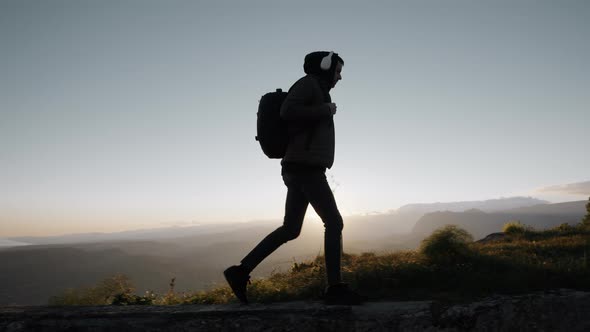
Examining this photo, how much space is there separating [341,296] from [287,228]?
0.81 meters

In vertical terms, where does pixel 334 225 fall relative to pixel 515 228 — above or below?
above

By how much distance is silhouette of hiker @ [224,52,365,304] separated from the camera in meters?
3.39

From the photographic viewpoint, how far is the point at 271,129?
11.6ft

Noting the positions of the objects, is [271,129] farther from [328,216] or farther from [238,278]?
[238,278]

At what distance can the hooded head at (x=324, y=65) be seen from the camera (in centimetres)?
373

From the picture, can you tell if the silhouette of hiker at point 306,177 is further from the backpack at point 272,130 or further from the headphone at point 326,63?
the headphone at point 326,63

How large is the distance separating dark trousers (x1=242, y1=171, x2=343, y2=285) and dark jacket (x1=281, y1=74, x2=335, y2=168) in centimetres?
16

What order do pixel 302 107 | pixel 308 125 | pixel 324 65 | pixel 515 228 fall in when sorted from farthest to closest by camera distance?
pixel 515 228, pixel 324 65, pixel 308 125, pixel 302 107

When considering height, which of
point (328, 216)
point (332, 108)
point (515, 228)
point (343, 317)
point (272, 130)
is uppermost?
point (332, 108)

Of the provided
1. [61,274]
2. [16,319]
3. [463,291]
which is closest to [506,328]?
[463,291]

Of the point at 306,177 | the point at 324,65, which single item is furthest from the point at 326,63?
the point at 306,177

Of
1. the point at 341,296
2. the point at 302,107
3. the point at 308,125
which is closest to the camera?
the point at 341,296

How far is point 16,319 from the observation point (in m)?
3.30

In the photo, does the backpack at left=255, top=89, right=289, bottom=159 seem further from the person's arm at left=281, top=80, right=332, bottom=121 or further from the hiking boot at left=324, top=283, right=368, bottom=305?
the hiking boot at left=324, top=283, right=368, bottom=305
